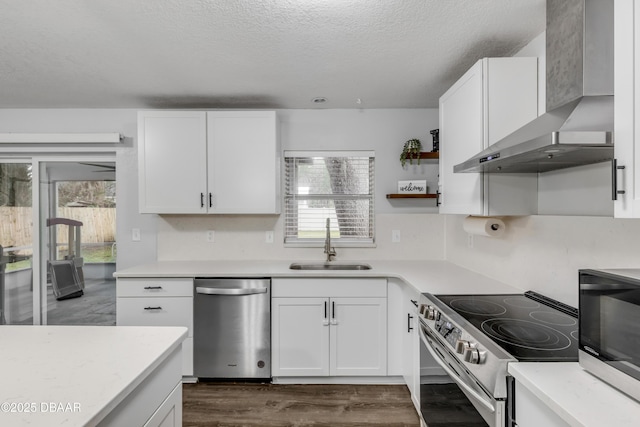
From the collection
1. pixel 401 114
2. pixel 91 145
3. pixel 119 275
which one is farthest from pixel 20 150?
pixel 401 114

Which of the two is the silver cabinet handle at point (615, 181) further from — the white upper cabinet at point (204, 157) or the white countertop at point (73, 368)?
the white upper cabinet at point (204, 157)

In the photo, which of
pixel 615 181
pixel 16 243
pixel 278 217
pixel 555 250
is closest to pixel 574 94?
pixel 615 181

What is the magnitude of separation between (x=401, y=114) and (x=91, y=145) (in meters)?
2.90

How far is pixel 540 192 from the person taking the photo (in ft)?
6.14

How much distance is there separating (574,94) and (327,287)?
1865 millimetres

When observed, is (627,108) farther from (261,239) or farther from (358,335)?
(261,239)

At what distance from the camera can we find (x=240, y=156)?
280 cm

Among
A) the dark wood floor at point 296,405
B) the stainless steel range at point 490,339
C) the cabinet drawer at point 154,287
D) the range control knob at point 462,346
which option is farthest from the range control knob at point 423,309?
the cabinet drawer at point 154,287

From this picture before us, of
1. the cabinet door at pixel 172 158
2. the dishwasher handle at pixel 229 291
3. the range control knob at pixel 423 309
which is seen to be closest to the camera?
the range control knob at pixel 423 309

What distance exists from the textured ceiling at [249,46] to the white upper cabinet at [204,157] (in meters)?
0.20

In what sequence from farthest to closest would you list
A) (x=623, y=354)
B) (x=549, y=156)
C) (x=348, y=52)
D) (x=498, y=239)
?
(x=498, y=239) → (x=348, y=52) → (x=549, y=156) → (x=623, y=354)

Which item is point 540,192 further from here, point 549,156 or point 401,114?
point 401,114

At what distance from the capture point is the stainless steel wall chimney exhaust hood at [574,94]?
1.08 meters

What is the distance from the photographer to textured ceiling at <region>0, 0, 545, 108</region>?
1577mm
